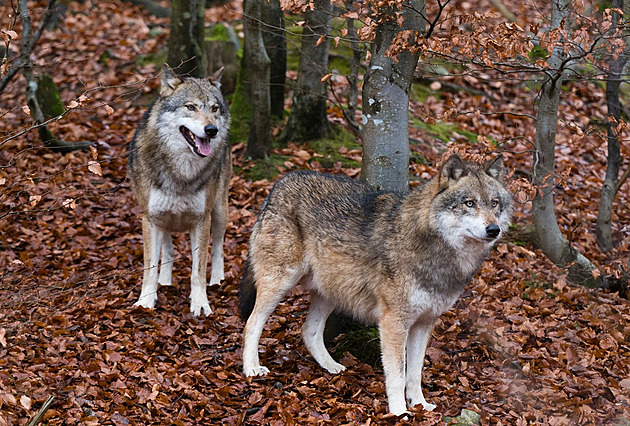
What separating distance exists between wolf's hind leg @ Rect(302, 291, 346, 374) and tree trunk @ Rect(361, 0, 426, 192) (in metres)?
1.29

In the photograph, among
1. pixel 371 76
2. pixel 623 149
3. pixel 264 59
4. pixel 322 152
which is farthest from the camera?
pixel 623 149

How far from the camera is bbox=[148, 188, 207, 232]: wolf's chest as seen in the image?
787cm

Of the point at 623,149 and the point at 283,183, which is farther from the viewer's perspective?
the point at 623,149

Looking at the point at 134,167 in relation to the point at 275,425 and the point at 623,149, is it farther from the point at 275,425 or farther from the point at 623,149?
the point at 623,149

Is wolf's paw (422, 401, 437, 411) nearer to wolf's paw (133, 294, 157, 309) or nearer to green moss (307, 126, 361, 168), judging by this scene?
wolf's paw (133, 294, 157, 309)

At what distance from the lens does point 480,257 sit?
5.70 metres

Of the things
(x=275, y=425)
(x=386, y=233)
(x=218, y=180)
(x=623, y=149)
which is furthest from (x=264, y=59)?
(x=623, y=149)

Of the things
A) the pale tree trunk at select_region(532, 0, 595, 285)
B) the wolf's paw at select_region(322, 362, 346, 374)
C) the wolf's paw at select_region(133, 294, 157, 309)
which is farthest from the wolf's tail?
the pale tree trunk at select_region(532, 0, 595, 285)

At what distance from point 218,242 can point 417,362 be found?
3.53 meters

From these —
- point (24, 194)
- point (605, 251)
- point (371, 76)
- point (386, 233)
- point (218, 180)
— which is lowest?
point (24, 194)

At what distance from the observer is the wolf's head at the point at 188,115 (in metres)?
7.63

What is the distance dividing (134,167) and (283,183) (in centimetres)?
250

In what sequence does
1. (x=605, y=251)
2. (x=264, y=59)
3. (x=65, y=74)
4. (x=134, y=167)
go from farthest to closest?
1. (x=65, y=74)
2. (x=264, y=59)
3. (x=605, y=251)
4. (x=134, y=167)

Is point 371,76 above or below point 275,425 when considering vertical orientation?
above
